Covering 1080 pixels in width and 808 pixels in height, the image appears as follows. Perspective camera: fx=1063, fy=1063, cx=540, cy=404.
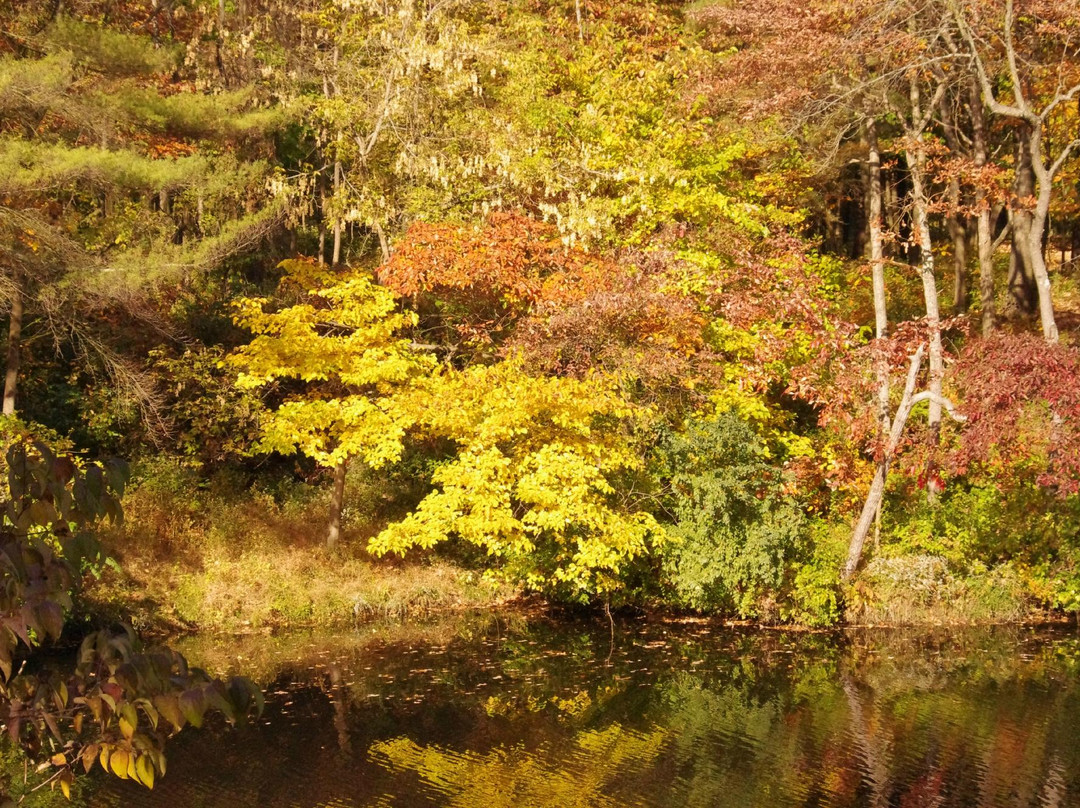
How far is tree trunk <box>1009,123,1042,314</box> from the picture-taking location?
21.8 m

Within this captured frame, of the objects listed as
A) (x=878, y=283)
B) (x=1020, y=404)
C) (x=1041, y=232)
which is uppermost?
(x=1041, y=232)

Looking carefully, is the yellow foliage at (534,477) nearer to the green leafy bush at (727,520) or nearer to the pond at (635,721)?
the green leafy bush at (727,520)

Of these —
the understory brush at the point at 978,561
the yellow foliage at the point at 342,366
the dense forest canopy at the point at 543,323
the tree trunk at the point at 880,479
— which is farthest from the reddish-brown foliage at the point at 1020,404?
the yellow foliage at the point at 342,366

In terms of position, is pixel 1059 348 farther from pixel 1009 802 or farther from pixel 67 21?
pixel 67 21

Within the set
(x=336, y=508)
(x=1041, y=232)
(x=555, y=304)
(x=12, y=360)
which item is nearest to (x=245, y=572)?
(x=336, y=508)

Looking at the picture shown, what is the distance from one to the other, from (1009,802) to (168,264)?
13.4 meters

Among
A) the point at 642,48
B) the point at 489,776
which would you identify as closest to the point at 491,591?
the point at 489,776

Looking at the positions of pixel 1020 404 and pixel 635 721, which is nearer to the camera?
pixel 635 721

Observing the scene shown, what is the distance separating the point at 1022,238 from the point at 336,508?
49.6 feet

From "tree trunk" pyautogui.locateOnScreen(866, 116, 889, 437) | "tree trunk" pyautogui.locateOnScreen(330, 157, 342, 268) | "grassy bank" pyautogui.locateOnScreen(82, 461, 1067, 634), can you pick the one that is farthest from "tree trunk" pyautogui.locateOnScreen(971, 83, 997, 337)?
"tree trunk" pyautogui.locateOnScreen(330, 157, 342, 268)

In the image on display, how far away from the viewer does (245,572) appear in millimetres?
17172

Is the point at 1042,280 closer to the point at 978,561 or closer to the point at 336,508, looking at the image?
the point at 978,561

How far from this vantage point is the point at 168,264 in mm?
16406

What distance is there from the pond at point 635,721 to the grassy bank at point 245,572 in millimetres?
767
